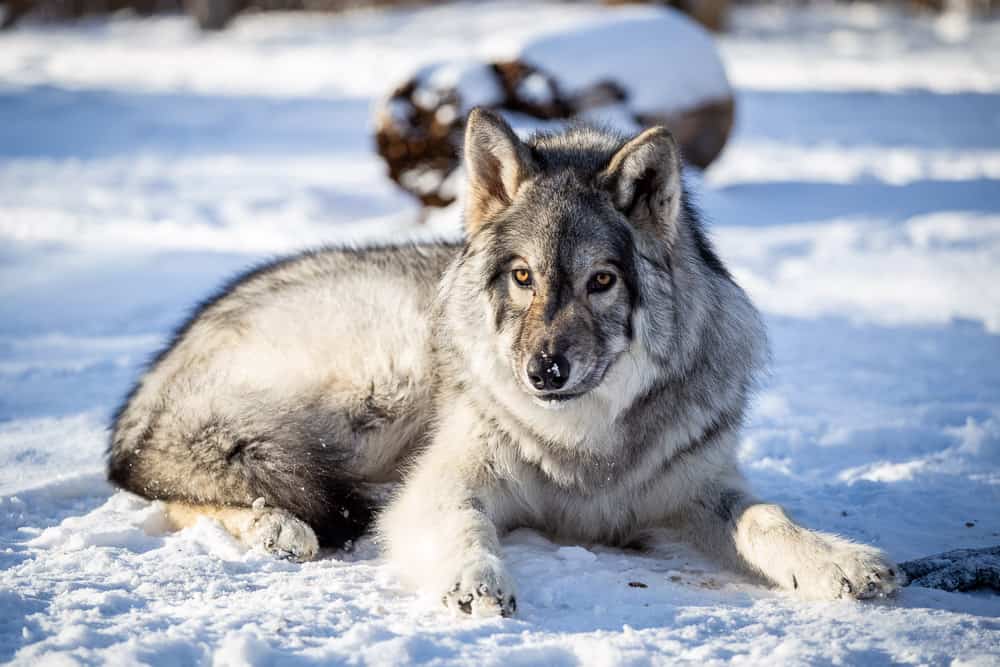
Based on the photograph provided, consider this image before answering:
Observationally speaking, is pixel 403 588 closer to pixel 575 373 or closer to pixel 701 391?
pixel 575 373

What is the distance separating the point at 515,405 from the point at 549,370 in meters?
0.46

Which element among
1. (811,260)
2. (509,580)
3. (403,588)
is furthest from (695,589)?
(811,260)

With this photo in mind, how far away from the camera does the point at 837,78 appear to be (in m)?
16.8

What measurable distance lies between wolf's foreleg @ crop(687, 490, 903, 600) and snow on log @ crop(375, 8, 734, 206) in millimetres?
5592

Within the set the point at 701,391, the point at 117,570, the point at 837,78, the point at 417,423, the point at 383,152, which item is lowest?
the point at 117,570

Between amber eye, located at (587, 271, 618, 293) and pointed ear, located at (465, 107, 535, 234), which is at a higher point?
pointed ear, located at (465, 107, 535, 234)

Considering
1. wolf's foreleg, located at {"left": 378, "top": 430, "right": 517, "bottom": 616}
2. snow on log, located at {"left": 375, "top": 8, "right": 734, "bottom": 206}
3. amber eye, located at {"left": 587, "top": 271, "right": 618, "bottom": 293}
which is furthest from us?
snow on log, located at {"left": 375, "top": 8, "right": 734, "bottom": 206}

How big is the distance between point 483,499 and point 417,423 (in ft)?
2.09

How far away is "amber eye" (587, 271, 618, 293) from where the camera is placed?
344 cm

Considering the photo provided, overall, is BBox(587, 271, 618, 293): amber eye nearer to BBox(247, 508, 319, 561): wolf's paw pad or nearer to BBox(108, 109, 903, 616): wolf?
BBox(108, 109, 903, 616): wolf

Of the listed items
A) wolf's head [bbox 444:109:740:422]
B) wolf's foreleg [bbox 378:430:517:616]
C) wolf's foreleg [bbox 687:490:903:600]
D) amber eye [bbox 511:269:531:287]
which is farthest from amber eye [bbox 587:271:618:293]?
wolf's foreleg [bbox 687:490:903:600]

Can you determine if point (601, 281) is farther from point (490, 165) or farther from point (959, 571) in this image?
point (959, 571)

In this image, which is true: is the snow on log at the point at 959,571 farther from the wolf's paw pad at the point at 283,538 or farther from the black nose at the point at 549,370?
the wolf's paw pad at the point at 283,538

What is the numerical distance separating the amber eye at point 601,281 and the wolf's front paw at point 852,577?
122cm
